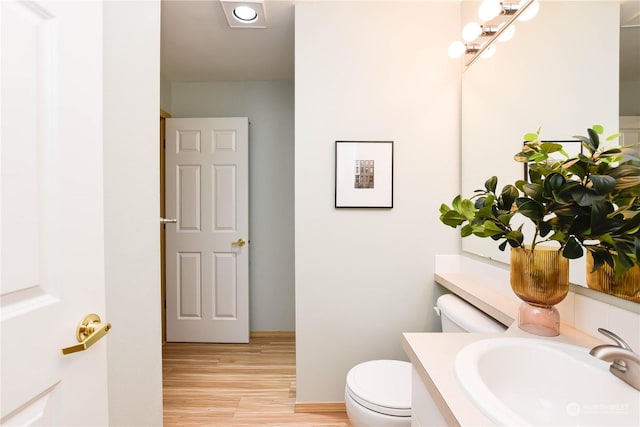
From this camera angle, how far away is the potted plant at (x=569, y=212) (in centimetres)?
64

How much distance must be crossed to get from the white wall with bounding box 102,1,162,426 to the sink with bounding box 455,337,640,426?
3.34 ft

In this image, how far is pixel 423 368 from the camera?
28.5 inches

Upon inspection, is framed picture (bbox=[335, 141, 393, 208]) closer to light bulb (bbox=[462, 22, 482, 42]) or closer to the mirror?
the mirror

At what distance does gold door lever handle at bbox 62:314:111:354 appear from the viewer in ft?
1.93

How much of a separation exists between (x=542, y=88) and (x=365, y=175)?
0.90m

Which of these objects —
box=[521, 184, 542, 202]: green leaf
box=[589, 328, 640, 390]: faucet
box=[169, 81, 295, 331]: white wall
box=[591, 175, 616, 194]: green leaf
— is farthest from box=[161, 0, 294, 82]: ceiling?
box=[589, 328, 640, 390]: faucet

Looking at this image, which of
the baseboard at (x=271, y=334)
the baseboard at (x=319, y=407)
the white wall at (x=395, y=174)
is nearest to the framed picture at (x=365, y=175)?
the white wall at (x=395, y=174)

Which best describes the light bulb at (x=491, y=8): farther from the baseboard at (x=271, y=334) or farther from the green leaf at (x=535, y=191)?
the baseboard at (x=271, y=334)

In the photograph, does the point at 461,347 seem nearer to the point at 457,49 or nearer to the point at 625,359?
the point at 625,359

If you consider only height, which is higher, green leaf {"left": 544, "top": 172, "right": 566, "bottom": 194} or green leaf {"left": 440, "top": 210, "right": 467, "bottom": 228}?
green leaf {"left": 544, "top": 172, "right": 566, "bottom": 194}

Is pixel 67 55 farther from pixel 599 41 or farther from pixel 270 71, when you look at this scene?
pixel 270 71

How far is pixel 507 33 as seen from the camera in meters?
1.35

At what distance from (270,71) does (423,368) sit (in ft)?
8.82

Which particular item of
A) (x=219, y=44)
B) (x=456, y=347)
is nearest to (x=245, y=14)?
(x=219, y=44)
